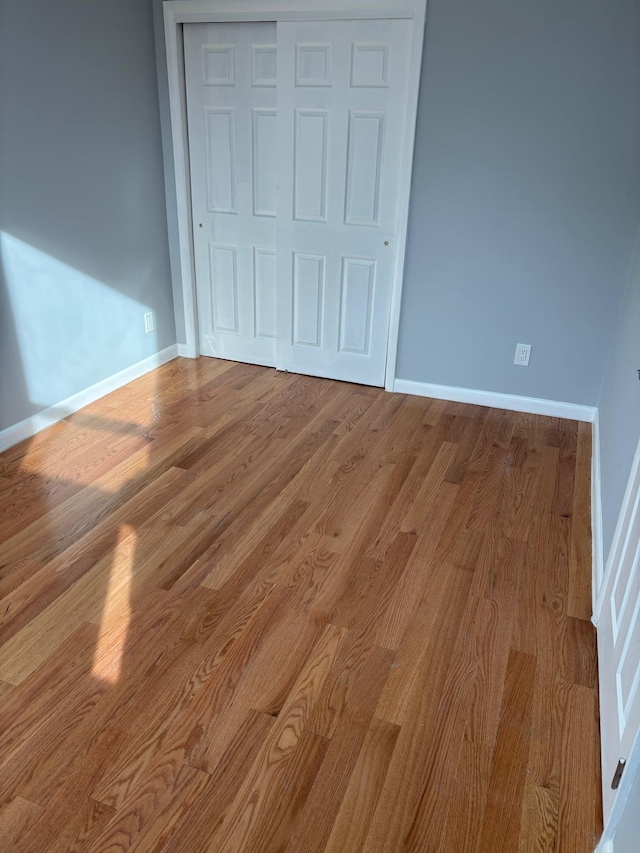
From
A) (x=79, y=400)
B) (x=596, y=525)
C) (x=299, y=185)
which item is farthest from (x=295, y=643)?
(x=299, y=185)

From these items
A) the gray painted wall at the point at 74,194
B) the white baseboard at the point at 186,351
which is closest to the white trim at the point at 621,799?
the gray painted wall at the point at 74,194

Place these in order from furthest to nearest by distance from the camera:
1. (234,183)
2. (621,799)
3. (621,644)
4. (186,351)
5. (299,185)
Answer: (186,351) < (234,183) < (299,185) < (621,644) < (621,799)

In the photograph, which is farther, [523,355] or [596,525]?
[523,355]

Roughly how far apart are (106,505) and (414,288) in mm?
2035

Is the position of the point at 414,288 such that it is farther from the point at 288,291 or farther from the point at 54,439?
the point at 54,439

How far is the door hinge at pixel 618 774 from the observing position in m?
1.36

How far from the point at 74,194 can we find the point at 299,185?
121cm

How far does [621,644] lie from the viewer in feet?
5.27

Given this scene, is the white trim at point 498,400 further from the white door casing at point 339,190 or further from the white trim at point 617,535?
the white trim at point 617,535

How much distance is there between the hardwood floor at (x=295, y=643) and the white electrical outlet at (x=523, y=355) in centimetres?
51

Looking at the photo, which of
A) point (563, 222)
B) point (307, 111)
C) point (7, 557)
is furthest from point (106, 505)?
point (563, 222)

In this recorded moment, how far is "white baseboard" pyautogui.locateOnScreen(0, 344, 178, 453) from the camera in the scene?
306 cm

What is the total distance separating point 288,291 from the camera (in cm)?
385

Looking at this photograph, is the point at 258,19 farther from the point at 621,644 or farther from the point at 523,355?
the point at 621,644
